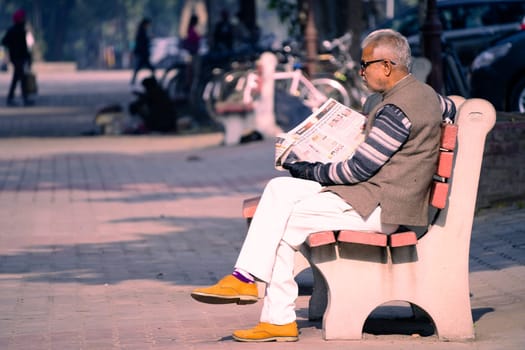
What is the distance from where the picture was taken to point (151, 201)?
41.4ft

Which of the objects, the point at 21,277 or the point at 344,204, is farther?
the point at 21,277

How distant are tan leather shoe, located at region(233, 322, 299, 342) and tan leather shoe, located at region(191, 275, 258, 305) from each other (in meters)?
0.16

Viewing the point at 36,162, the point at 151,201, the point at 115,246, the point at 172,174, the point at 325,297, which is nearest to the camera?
the point at 325,297

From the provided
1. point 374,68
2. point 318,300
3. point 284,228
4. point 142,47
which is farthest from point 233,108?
point 142,47

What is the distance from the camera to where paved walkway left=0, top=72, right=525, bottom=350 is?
6.44 metres

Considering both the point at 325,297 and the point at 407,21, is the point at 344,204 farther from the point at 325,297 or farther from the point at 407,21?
the point at 407,21

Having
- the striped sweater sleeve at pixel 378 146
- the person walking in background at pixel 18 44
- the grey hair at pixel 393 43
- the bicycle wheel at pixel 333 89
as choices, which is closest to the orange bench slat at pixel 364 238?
the striped sweater sleeve at pixel 378 146

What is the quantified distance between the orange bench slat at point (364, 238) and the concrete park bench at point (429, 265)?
72mm

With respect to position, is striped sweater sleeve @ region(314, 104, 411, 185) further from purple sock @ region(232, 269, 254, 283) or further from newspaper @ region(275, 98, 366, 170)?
purple sock @ region(232, 269, 254, 283)

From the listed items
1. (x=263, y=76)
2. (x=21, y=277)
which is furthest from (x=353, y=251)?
(x=263, y=76)

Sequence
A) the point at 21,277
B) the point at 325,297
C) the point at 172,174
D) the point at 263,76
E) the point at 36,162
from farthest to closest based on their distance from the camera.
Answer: the point at 263,76, the point at 36,162, the point at 172,174, the point at 21,277, the point at 325,297

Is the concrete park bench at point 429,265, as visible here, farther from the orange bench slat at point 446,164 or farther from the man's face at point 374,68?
the man's face at point 374,68

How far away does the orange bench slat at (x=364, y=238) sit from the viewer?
5.96 meters

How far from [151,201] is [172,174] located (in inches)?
100
